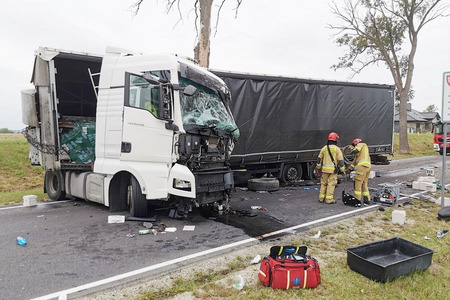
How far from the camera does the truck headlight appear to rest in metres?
5.09

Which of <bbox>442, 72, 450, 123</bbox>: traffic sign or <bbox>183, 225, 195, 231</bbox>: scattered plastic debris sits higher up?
<bbox>442, 72, 450, 123</bbox>: traffic sign

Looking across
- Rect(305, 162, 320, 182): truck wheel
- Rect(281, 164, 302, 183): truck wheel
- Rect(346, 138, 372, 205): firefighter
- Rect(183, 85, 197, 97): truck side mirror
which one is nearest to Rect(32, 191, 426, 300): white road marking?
Rect(346, 138, 372, 205): firefighter

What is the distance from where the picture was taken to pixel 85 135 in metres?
7.06

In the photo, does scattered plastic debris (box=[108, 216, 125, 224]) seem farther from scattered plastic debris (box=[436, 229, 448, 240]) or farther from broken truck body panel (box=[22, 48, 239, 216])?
scattered plastic debris (box=[436, 229, 448, 240])

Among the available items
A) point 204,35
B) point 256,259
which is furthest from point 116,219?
point 204,35

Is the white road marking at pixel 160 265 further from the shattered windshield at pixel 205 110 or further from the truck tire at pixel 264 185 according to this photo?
the truck tire at pixel 264 185

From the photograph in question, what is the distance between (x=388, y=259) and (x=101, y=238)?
3.91 m

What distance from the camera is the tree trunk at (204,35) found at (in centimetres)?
1060

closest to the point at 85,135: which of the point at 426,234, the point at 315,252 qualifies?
the point at 315,252

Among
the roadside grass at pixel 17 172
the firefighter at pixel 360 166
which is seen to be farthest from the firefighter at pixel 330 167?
the roadside grass at pixel 17 172

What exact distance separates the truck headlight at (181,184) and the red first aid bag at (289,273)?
6.90 ft

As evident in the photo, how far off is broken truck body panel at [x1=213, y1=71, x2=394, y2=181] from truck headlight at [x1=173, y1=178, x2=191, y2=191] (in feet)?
10.1

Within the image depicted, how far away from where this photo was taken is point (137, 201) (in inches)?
215

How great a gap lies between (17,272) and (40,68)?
416cm
